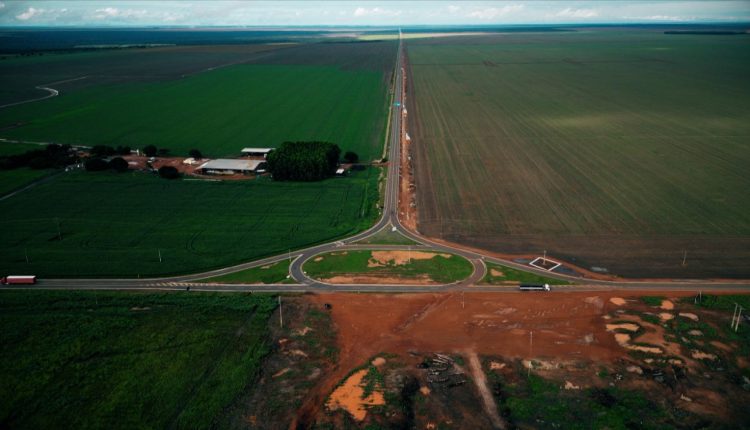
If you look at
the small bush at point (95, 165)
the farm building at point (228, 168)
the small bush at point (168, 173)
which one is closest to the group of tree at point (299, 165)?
the farm building at point (228, 168)

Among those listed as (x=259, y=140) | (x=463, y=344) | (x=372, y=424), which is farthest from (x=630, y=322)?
(x=259, y=140)

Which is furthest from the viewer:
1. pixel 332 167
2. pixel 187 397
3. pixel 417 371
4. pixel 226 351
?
pixel 332 167

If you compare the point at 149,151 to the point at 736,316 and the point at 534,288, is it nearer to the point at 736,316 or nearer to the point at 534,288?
the point at 534,288

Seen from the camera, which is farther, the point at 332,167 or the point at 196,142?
the point at 196,142

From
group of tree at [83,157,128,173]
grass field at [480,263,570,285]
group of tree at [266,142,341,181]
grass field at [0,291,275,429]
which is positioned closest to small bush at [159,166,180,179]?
group of tree at [83,157,128,173]

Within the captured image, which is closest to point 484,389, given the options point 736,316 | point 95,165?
point 736,316

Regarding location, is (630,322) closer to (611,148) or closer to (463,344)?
(463,344)
